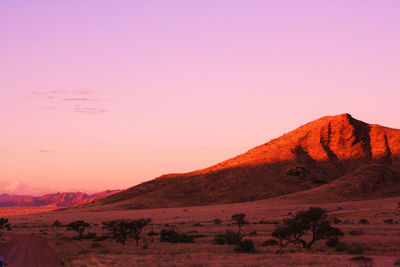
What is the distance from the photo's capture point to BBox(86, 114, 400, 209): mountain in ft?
358

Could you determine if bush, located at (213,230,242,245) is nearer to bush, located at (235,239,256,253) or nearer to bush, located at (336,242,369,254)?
bush, located at (235,239,256,253)

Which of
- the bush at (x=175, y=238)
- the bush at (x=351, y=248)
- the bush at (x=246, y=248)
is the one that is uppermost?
the bush at (x=175, y=238)

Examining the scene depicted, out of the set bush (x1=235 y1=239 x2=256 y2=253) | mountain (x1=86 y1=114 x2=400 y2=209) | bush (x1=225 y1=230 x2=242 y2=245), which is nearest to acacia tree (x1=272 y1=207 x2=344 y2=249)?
bush (x1=235 y1=239 x2=256 y2=253)

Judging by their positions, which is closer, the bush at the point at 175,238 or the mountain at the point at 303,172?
the bush at the point at 175,238

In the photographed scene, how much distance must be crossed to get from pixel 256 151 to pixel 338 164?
24945 mm

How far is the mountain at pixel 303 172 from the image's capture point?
358 feet

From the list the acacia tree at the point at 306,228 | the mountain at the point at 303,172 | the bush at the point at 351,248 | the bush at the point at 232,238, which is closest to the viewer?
the bush at the point at 351,248

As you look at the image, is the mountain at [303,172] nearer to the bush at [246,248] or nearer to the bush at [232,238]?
A: the bush at [232,238]

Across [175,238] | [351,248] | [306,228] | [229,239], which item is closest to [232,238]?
[229,239]

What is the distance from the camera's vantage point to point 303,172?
118188mm

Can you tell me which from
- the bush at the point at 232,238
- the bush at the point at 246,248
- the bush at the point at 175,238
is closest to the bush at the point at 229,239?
the bush at the point at 232,238

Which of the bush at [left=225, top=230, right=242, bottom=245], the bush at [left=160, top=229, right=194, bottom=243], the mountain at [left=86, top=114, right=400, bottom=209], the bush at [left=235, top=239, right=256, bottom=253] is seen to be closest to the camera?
the bush at [left=235, top=239, right=256, bottom=253]

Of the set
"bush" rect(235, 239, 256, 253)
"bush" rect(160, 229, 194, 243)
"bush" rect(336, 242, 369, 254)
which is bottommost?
"bush" rect(336, 242, 369, 254)

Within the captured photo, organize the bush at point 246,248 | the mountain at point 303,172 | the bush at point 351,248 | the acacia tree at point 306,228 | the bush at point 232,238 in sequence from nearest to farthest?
the bush at point 351,248 → the bush at point 246,248 → the acacia tree at point 306,228 → the bush at point 232,238 → the mountain at point 303,172
